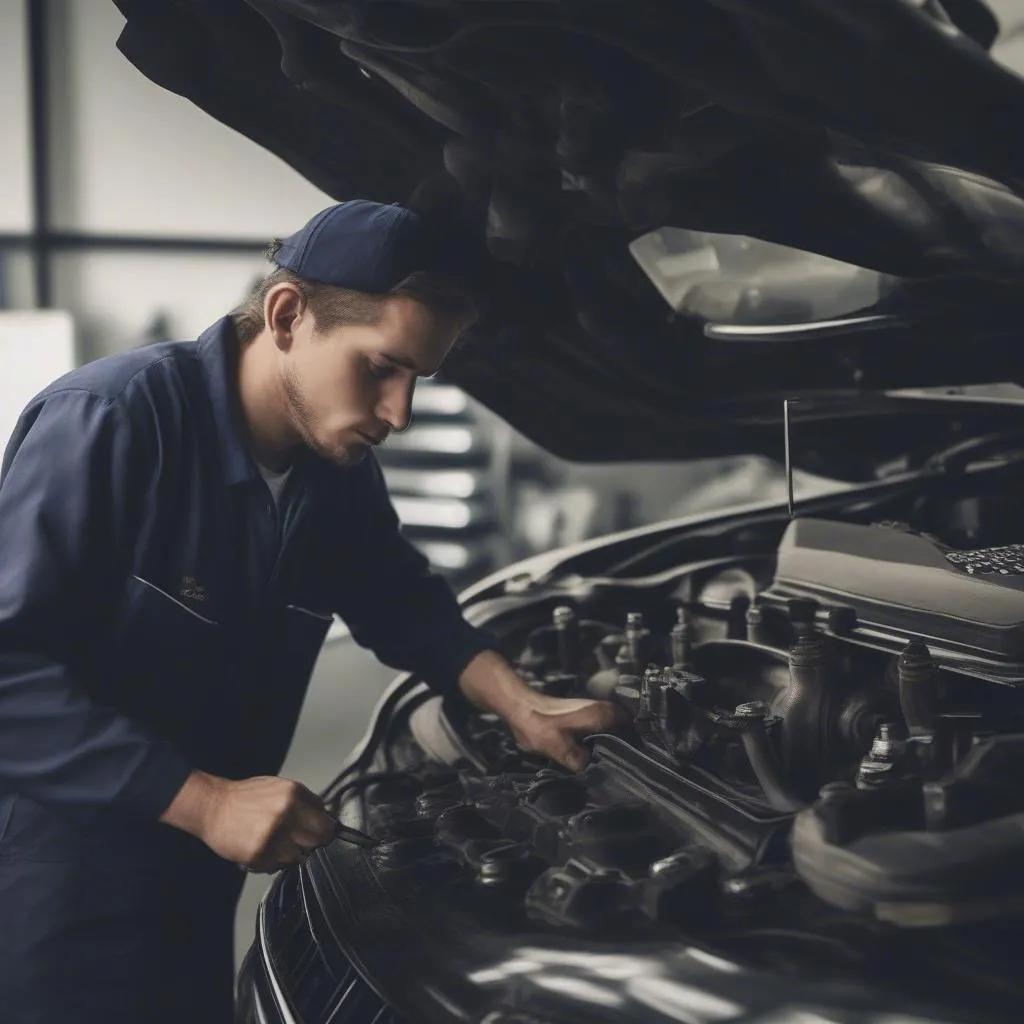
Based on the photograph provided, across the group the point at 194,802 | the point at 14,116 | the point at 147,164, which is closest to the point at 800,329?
the point at 194,802

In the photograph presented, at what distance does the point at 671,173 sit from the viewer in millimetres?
1210

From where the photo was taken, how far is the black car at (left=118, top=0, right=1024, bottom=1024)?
2.70ft

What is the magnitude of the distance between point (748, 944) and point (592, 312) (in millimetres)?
956

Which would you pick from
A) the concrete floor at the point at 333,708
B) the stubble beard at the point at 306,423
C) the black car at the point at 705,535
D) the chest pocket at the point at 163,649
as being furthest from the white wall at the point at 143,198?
the chest pocket at the point at 163,649

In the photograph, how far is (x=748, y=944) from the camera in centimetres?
80

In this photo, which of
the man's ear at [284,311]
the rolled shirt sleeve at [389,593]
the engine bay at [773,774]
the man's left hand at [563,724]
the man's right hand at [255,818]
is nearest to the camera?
the engine bay at [773,774]

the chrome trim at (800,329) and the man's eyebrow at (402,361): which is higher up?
the chrome trim at (800,329)

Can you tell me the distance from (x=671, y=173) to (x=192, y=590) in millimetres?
727

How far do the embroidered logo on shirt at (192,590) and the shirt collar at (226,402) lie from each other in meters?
0.13

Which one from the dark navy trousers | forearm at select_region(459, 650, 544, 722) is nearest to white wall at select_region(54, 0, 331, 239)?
A: forearm at select_region(459, 650, 544, 722)

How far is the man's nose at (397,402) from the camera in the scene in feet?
4.52

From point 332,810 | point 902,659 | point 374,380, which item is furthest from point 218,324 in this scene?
point 902,659

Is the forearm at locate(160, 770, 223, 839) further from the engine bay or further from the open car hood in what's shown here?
the open car hood

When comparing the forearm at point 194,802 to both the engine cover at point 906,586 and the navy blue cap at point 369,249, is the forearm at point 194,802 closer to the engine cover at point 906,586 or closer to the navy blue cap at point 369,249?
the navy blue cap at point 369,249
